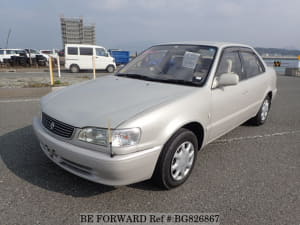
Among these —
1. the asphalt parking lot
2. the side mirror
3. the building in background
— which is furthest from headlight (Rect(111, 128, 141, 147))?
the building in background

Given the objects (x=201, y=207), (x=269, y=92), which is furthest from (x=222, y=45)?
(x=201, y=207)

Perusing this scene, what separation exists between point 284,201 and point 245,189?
0.37 m

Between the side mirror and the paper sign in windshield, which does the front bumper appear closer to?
the side mirror

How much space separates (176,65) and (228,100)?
2.74 ft

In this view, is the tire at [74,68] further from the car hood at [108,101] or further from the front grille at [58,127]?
the front grille at [58,127]

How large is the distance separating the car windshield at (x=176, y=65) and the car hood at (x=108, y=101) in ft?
0.62

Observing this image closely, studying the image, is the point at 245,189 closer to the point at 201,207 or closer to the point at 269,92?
the point at 201,207

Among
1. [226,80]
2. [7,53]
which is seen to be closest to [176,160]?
[226,80]

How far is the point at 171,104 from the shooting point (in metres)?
2.17

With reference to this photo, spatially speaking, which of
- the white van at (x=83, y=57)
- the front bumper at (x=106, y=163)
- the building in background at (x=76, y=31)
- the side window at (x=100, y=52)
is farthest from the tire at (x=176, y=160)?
the building in background at (x=76, y=31)

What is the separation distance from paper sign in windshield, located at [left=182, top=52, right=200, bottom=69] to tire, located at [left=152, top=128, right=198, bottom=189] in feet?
3.25

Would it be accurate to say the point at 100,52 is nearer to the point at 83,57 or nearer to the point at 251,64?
the point at 83,57

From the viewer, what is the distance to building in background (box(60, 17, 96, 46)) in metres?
31.6

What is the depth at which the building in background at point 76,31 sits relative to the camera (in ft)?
104
